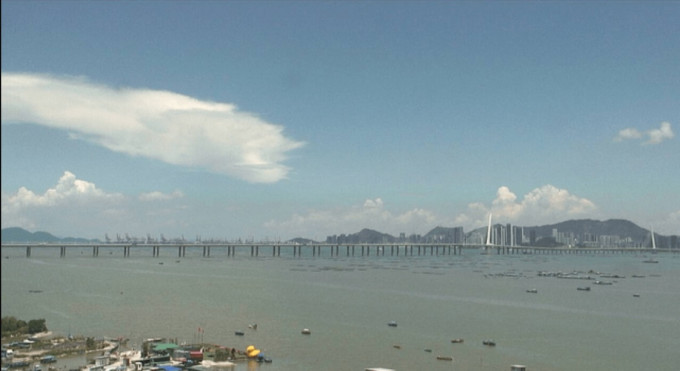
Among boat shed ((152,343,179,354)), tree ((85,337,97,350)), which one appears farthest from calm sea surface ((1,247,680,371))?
boat shed ((152,343,179,354))

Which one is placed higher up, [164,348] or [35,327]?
[35,327]

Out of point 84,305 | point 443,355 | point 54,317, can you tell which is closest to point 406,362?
point 443,355

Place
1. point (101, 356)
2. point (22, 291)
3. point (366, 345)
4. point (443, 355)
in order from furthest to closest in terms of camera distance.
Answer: point (22, 291), point (366, 345), point (443, 355), point (101, 356)

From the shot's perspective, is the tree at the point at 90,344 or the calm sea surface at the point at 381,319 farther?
the calm sea surface at the point at 381,319

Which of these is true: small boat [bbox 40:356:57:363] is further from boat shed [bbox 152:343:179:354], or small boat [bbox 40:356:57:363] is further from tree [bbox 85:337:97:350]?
boat shed [bbox 152:343:179:354]

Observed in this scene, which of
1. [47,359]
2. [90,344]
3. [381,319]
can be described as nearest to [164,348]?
[90,344]

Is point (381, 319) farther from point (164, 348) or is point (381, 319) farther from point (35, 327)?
point (35, 327)

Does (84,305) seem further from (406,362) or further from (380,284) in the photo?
(380,284)

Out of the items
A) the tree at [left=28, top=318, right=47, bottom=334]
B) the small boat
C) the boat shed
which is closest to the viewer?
the small boat

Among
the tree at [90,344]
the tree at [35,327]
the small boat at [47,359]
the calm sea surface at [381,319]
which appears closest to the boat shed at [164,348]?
the tree at [90,344]

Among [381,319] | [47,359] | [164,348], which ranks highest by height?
[164,348]

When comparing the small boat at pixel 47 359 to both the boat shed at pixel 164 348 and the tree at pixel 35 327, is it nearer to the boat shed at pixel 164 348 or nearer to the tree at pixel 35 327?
the boat shed at pixel 164 348
